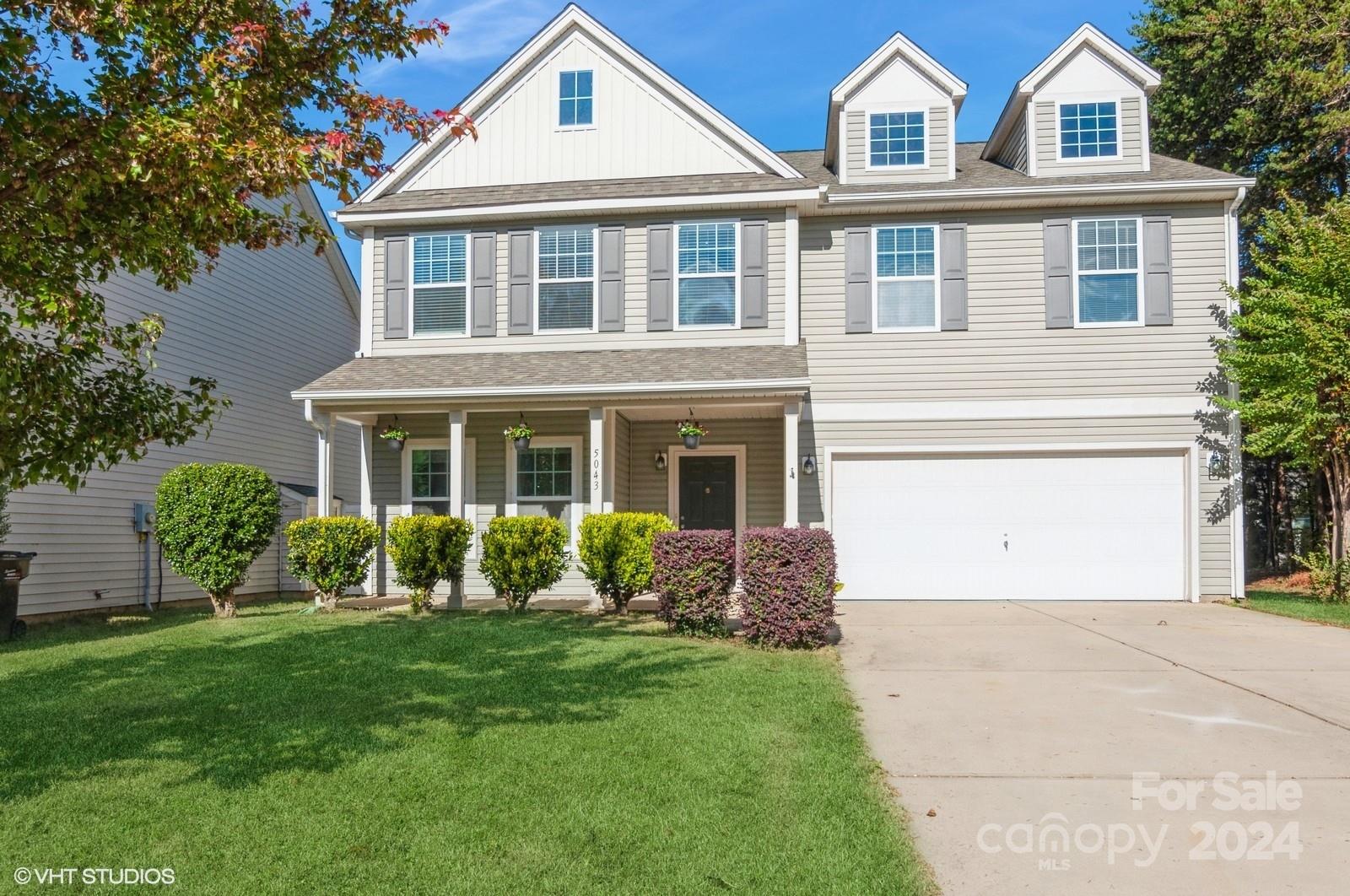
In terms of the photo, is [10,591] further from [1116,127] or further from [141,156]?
[1116,127]

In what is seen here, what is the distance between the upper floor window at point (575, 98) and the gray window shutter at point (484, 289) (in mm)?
2083

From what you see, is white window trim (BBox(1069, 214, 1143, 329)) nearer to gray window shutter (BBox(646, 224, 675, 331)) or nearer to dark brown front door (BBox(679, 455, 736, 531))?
dark brown front door (BBox(679, 455, 736, 531))

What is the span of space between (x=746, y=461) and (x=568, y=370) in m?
2.98

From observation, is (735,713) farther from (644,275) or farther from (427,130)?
(644,275)

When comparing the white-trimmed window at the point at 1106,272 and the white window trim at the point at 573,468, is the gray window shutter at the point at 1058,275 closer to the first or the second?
the white-trimmed window at the point at 1106,272

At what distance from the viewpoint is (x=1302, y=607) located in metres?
11.1

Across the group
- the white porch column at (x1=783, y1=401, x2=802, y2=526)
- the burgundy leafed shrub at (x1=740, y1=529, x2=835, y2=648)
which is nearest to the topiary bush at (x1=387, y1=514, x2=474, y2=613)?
the white porch column at (x1=783, y1=401, x2=802, y2=526)

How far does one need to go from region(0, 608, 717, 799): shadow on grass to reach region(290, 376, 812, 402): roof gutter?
2.95m

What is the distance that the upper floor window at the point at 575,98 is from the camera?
12789 mm

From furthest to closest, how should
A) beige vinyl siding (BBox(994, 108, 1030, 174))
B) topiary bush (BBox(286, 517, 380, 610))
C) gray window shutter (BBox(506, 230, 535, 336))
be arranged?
beige vinyl siding (BBox(994, 108, 1030, 174)) < gray window shutter (BBox(506, 230, 535, 336)) < topiary bush (BBox(286, 517, 380, 610))

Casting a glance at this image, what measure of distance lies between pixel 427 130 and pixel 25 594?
9.73m

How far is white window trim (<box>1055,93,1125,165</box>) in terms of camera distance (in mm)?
12602

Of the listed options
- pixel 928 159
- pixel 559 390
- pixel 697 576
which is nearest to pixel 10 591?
pixel 559 390

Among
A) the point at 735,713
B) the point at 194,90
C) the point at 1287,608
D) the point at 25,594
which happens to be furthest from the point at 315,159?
the point at 1287,608
